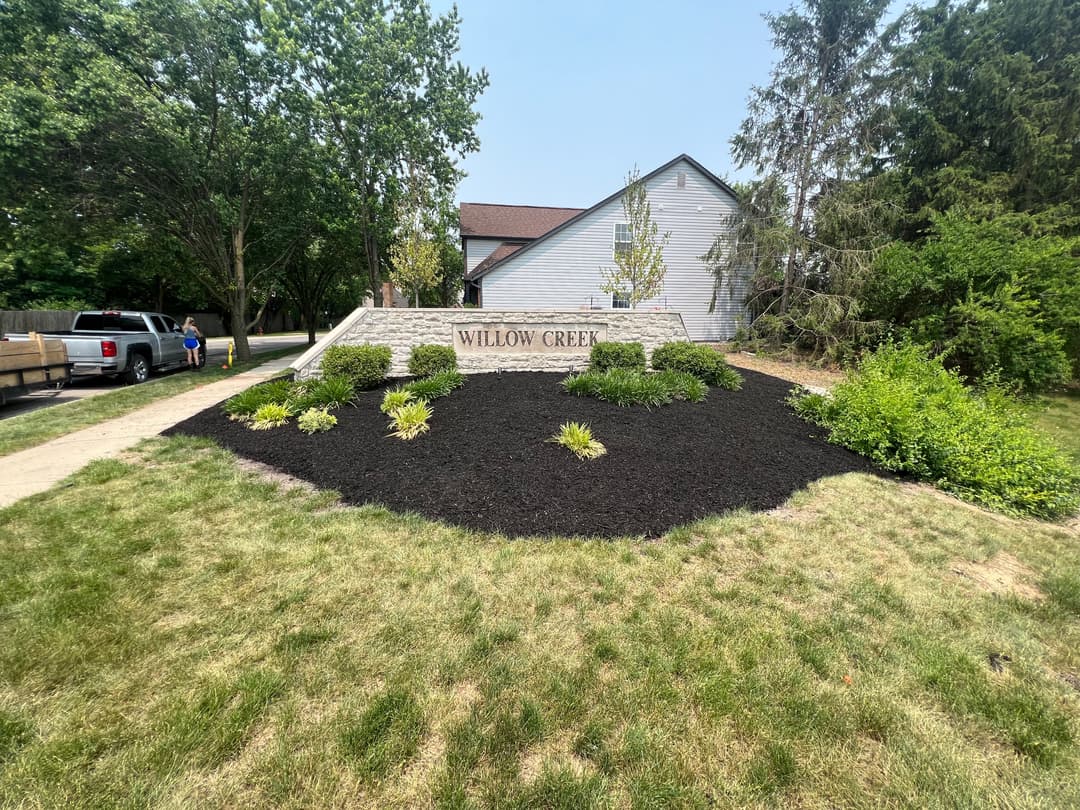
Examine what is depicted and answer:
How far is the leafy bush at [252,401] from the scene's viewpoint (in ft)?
21.5

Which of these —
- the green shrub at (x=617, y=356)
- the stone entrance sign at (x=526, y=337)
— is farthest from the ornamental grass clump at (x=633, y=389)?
the stone entrance sign at (x=526, y=337)

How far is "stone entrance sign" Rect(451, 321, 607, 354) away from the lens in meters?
9.14

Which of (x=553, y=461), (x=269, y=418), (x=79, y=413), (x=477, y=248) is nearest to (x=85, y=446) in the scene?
(x=269, y=418)

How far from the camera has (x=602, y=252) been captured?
16.6 m

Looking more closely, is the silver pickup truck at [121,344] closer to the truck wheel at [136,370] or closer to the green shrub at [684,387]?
the truck wheel at [136,370]

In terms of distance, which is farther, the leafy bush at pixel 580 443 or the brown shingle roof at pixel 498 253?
the brown shingle roof at pixel 498 253

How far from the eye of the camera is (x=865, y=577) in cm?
310

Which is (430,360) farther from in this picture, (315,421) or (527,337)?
(315,421)

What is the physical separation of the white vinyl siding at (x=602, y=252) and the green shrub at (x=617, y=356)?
25.2ft

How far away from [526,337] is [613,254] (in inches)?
350

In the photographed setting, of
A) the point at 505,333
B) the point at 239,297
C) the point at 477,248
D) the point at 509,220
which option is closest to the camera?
the point at 505,333

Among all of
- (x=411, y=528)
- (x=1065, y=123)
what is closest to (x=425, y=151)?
(x=411, y=528)

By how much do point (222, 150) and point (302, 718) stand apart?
14.5 m

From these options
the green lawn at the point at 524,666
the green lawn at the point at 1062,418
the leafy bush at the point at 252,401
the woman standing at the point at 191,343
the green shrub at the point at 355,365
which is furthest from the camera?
the woman standing at the point at 191,343
